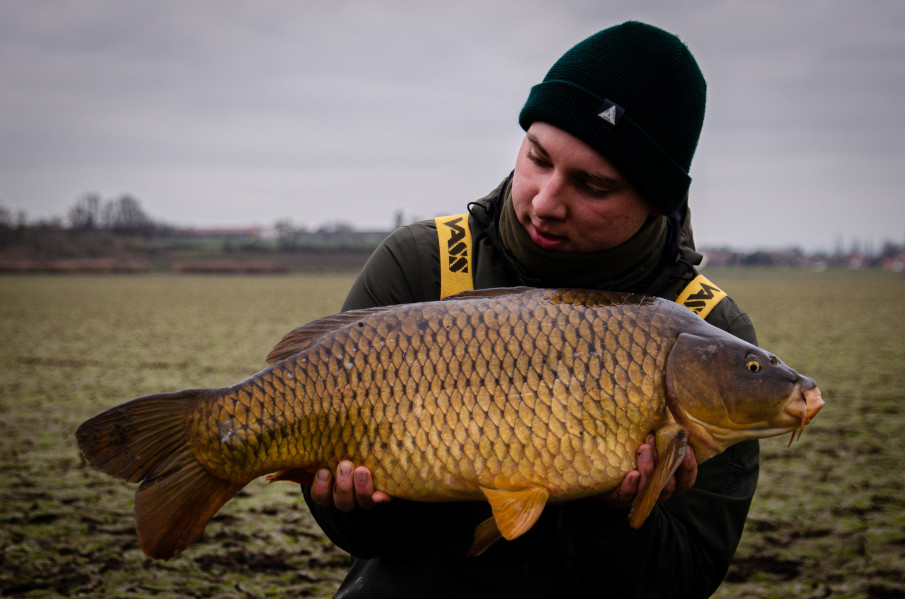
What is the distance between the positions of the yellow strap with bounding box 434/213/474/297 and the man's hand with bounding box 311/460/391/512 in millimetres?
545

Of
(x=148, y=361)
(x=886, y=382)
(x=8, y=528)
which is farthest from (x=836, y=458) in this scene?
(x=148, y=361)

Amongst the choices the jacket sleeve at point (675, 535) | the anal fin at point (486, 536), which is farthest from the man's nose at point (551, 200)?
the anal fin at point (486, 536)

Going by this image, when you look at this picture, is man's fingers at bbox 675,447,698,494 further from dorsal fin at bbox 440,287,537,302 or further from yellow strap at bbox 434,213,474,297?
yellow strap at bbox 434,213,474,297

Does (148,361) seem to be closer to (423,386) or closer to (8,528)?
(8,528)

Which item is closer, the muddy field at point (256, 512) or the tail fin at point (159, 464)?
the tail fin at point (159, 464)

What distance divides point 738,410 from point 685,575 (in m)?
0.46

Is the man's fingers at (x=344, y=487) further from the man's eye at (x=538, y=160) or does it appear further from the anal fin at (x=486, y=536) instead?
the man's eye at (x=538, y=160)

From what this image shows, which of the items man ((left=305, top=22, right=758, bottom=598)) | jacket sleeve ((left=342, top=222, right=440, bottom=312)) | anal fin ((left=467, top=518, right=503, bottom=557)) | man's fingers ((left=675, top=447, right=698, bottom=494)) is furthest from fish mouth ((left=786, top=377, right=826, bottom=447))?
jacket sleeve ((left=342, top=222, right=440, bottom=312))

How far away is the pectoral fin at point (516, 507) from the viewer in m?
1.30

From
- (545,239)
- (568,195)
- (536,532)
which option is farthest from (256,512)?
(568,195)

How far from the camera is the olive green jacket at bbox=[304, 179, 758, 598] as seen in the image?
150 cm

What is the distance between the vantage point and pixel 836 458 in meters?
4.26

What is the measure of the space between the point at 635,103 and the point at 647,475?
858 millimetres

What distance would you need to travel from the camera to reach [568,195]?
5.16 feet
